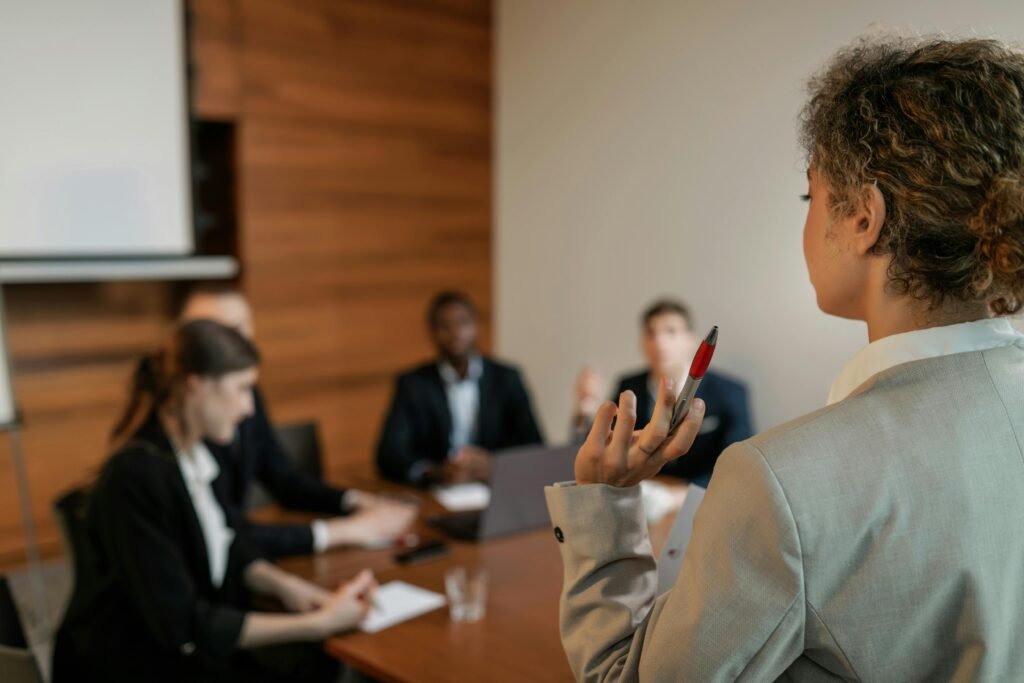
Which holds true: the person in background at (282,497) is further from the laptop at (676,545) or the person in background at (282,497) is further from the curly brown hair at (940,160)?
the curly brown hair at (940,160)

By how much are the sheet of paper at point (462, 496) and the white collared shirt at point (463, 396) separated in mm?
805

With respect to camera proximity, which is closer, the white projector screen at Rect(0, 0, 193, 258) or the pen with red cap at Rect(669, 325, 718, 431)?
the pen with red cap at Rect(669, 325, 718, 431)

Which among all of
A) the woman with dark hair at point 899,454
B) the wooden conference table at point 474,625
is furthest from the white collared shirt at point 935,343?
the wooden conference table at point 474,625

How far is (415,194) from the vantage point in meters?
5.13

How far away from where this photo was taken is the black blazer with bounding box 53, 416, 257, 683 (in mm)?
1850

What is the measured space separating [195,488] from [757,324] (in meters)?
2.63

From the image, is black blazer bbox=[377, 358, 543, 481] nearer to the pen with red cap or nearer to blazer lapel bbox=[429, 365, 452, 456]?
blazer lapel bbox=[429, 365, 452, 456]

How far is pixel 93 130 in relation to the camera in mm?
3893

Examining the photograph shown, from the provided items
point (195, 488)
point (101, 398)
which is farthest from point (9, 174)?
point (195, 488)

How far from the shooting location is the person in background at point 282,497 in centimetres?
228

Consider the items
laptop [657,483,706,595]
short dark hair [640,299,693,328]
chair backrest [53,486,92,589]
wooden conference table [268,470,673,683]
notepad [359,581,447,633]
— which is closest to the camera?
laptop [657,483,706,595]

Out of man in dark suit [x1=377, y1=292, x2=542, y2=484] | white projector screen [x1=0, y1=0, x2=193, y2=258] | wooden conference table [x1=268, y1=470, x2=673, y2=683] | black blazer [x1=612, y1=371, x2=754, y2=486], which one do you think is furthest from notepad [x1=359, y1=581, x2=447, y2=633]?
white projector screen [x1=0, y1=0, x2=193, y2=258]

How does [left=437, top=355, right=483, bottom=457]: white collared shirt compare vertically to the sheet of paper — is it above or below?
above

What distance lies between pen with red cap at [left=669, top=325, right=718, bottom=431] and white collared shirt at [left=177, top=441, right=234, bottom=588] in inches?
52.8
